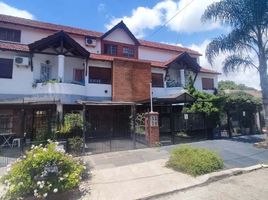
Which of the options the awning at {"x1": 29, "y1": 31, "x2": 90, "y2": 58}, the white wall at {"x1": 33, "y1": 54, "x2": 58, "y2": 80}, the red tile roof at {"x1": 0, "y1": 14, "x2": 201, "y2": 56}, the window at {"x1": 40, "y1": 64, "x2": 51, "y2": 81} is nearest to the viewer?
the awning at {"x1": 29, "y1": 31, "x2": 90, "y2": 58}

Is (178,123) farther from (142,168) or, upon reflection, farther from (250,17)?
(250,17)

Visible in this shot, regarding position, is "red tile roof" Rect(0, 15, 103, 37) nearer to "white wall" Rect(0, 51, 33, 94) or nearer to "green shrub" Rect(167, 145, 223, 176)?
"white wall" Rect(0, 51, 33, 94)

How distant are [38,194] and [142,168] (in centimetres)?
424

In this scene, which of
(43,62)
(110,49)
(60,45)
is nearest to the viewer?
(60,45)

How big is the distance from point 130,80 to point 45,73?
24.8 ft

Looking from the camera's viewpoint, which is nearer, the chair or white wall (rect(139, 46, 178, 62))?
the chair

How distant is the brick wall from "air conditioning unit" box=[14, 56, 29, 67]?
282 inches

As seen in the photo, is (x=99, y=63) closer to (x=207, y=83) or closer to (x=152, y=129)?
(x=152, y=129)

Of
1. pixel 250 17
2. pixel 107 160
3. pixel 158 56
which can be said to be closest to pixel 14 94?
pixel 107 160

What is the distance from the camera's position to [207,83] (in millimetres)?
24719

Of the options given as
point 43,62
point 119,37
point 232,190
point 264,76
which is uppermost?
point 119,37

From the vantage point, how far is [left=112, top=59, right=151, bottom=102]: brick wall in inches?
734

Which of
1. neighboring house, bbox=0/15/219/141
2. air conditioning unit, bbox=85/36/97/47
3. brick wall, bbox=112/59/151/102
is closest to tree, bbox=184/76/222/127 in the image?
neighboring house, bbox=0/15/219/141

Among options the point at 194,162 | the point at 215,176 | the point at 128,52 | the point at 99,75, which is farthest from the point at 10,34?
the point at 215,176
